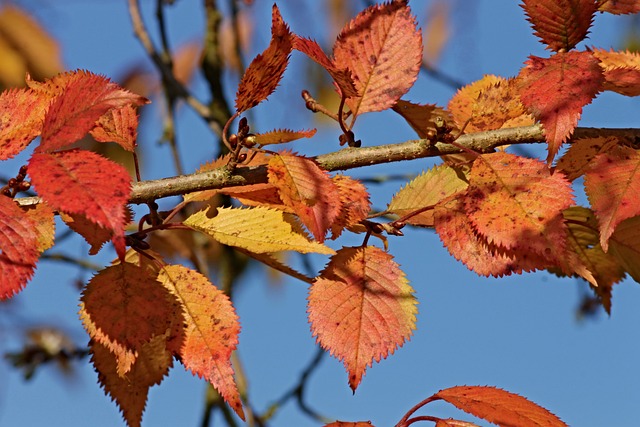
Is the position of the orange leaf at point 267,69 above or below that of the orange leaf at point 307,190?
above

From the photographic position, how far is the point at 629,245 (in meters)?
0.92

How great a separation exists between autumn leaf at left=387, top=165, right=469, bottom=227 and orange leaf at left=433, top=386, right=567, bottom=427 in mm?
194

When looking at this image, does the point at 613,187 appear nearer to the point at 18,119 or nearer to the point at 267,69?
the point at 267,69

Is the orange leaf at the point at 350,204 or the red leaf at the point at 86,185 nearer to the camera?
the red leaf at the point at 86,185

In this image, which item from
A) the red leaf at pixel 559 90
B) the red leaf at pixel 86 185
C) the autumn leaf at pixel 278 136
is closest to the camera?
the red leaf at pixel 86 185

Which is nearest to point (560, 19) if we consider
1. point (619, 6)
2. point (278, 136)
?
point (619, 6)

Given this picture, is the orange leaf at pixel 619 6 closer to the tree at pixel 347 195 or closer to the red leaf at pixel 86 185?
the tree at pixel 347 195

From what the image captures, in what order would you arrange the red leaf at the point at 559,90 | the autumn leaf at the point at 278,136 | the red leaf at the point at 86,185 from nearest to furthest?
1. the red leaf at the point at 86,185
2. the red leaf at the point at 559,90
3. the autumn leaf at the point at 278,136

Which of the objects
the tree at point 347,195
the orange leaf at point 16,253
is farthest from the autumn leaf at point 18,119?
the orange leaf at point 16,253

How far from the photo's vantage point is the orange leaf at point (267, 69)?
777 mm

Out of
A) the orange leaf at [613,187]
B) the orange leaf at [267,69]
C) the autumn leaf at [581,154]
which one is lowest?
the orange leaf at [613,187]

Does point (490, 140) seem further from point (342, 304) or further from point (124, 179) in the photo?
point (124, 179)

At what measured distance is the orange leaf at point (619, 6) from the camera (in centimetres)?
86

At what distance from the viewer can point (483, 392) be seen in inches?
30.0
